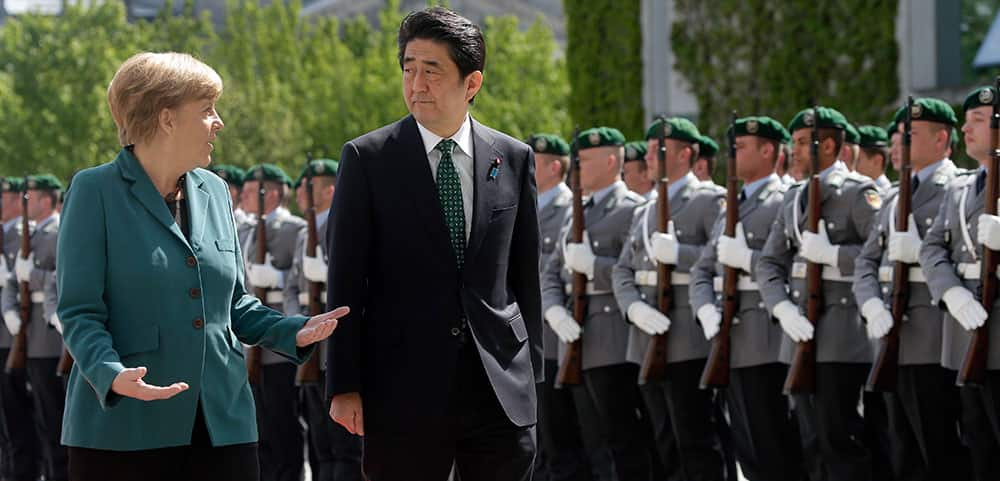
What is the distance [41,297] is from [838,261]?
6.20 m

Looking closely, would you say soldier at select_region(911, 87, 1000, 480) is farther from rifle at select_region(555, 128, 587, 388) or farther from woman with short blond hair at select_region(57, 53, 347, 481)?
woman with short blond hair at select_region(57, 53, 347, 481)

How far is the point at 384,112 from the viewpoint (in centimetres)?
3152

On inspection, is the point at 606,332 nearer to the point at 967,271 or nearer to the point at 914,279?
the point at 914,279

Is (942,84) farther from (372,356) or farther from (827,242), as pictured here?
(372,356)

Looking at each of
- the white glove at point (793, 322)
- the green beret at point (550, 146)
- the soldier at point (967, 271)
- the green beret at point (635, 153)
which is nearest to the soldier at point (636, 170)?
the green beret at point (635, 153)

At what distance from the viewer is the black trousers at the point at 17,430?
11922 mm

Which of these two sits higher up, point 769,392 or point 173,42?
point 173,42

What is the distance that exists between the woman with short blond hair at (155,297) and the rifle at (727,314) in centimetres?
412

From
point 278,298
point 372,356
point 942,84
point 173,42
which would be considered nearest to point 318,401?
point 278,298

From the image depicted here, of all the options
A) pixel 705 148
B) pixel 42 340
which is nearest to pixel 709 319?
pixel 705 148

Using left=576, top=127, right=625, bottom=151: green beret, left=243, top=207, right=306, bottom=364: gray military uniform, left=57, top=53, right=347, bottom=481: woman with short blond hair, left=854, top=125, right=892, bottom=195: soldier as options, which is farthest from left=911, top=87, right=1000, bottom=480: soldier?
left=243, top=207, right=306, bottom=364: gray military uniform

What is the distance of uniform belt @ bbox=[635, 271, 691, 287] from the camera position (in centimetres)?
870

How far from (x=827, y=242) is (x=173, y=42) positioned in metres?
28.8

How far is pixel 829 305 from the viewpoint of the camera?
7.89 meters
